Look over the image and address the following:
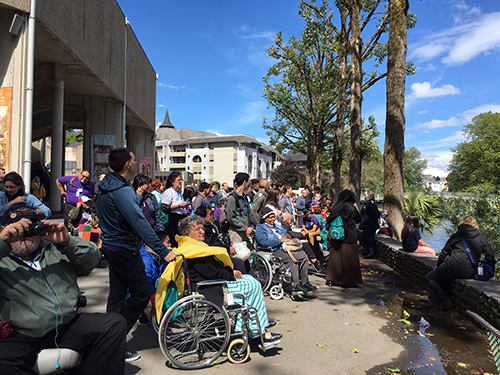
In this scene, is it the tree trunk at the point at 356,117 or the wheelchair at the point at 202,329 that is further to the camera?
the tree trunk at the point at 356,117

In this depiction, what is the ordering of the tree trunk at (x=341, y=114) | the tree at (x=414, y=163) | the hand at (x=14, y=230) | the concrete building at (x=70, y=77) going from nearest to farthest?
the hand at (x=14, y=230) < the concrete building at (x=70, y=77) < the tree trunk at (x=341, y=114) < the tree at (x=414, y=163)

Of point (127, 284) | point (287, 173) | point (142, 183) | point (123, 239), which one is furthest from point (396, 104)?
point (287, 173)

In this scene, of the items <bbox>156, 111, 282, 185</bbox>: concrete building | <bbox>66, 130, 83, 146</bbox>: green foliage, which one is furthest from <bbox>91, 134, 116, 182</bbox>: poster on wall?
<bbox>66, 130, 83, 146</bbox>: green foliage

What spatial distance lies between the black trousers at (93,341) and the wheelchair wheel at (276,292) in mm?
3558

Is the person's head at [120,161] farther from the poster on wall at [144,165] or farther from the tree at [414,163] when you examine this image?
the tree at [414,163]

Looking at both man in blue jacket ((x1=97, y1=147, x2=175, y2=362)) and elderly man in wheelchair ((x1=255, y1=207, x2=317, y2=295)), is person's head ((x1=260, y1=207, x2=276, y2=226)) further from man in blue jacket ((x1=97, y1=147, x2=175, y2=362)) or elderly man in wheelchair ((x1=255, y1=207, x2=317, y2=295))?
man in blue jacket ((x1=97, y1=147, x2=175, y2=362))

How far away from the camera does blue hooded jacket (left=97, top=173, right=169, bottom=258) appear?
339 cm

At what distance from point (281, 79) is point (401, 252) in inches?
815

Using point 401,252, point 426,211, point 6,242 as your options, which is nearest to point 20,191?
point 6,242

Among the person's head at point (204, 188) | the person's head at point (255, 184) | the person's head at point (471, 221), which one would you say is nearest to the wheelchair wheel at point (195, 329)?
the person's head at point (471, 221)

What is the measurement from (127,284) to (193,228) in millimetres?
1054

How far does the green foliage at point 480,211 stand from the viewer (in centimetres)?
879

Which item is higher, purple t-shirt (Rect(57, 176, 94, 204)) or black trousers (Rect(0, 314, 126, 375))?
Answer: purple t-shirt (Rect(57, 176, 94, 204))

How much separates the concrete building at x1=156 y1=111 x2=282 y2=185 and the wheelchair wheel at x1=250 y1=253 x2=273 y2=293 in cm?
6960
